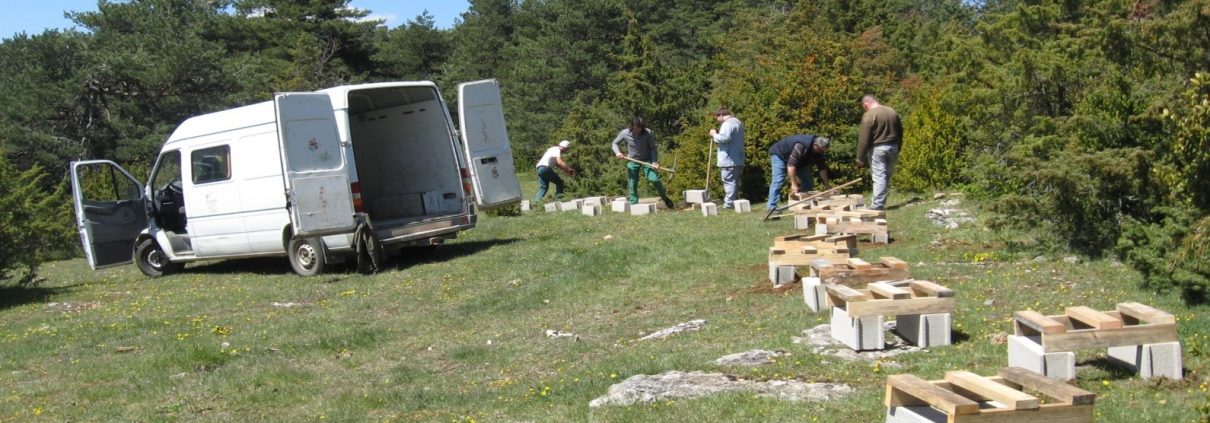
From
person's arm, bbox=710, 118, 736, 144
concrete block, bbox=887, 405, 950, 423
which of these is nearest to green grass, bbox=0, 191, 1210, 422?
concrete block, bbox=887, 405, 950, 423

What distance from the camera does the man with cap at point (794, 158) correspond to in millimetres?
16953

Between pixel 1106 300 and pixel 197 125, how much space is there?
12.1 metres

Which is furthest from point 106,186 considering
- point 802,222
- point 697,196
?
point 802,222

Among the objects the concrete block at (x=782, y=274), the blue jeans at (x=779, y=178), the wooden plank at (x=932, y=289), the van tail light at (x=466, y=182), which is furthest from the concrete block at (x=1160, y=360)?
the blue jeans at (x=779, y=178)

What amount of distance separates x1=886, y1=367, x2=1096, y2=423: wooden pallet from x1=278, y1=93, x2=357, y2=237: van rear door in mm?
9757

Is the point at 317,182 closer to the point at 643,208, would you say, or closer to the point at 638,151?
the point at 643,208

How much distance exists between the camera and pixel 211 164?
15.1 metres

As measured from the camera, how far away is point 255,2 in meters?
51.1

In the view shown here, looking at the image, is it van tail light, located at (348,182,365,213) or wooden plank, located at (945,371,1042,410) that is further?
van tail light, located at (348,182,365,213)

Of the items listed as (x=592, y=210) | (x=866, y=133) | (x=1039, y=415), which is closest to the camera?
(x=1039, y=415)

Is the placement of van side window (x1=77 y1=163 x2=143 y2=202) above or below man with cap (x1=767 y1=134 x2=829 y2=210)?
above

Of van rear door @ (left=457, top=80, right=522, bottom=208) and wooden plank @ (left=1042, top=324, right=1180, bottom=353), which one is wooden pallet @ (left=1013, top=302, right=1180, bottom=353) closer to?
wooden plank @ (left=1042, top=324, right=1180, bottom=353)

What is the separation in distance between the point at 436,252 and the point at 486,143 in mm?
1909

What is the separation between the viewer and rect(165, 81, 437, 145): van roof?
14.0 metres
